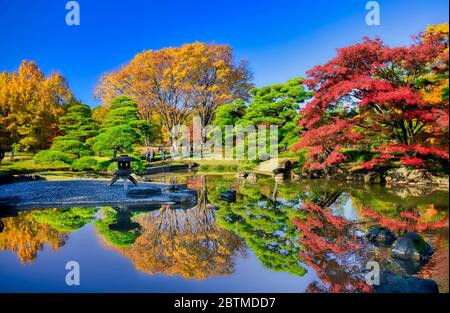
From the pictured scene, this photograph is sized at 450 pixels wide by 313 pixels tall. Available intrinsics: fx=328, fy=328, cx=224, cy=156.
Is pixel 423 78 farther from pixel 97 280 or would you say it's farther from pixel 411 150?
pixel 97 280

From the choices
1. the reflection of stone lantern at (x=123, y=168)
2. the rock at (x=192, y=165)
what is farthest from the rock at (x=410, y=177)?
the rock at (x=192, y=165)

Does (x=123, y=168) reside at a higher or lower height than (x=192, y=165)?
higher

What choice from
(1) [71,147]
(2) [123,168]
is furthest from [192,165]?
(2) [123,168]

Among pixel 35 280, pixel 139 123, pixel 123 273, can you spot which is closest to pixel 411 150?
pixel 123 273

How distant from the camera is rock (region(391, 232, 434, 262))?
482cm

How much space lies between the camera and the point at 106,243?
6.10 meters

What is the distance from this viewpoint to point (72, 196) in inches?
394

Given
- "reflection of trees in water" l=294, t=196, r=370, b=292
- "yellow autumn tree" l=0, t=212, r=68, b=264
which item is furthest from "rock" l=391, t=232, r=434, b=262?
"yellow autumn tree" l=0, t=212, r=68, b=264

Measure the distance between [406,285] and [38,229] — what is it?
6.84 m

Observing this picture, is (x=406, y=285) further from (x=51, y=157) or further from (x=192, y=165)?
(x=192, y=165)

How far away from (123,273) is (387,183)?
32.4 ft

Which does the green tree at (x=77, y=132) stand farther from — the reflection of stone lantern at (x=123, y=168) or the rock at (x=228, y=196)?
the rock at (x=228, y=196)

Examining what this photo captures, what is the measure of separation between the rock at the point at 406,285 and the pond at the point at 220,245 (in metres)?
0.24

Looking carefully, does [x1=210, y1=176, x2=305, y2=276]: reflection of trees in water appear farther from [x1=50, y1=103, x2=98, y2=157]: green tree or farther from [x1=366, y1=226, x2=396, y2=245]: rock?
[x1=50, y1=103, x2=98, y2=157]: green tree
